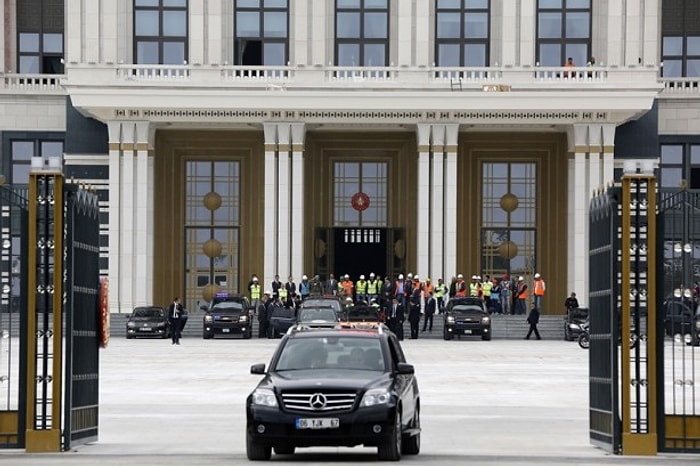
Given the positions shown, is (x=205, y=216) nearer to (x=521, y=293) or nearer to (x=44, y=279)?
(x=521, y=293)

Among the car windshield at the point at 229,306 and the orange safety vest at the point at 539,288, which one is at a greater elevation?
the orange safety vest at the point at 539,288

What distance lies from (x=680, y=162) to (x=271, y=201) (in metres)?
17.5

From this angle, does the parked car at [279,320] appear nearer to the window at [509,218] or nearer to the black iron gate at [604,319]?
the window at [509,218]

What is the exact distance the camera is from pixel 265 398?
1906cm

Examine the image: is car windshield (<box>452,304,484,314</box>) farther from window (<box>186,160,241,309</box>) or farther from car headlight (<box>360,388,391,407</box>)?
car headlight (<box>360,388,391,407</box>)

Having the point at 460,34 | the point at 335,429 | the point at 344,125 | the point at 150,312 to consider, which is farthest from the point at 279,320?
the point at 335,429

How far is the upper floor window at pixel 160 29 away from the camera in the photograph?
238 ft

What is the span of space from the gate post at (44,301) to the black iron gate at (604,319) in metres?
6.32

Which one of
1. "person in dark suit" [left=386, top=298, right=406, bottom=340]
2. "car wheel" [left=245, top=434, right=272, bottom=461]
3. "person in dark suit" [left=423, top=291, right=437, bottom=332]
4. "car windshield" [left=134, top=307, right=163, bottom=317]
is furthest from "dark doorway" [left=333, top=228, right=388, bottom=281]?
"car wheel" [left=245, top=434, right=272, bottom=461]

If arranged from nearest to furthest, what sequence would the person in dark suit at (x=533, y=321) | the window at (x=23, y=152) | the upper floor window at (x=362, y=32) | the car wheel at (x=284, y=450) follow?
the car wheel at (x=284, y=450), the person in dark suit at (x=533, y=321), the upper floor window at (x=362, y=32), the window at (x=23, y=152)

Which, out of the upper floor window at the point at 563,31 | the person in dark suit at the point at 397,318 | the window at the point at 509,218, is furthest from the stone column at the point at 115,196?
the upper floor window at the point at 563,31

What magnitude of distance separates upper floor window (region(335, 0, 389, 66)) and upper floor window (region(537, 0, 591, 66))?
6.36 m

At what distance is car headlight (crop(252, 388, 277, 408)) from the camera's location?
19.0m

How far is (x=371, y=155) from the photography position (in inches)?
2945
